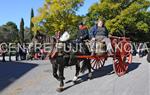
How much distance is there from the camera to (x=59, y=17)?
5534 cm

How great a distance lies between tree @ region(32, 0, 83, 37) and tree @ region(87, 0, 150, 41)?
4.11 meters

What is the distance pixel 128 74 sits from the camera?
1525 centimetres

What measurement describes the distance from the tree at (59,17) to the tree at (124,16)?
411 cm

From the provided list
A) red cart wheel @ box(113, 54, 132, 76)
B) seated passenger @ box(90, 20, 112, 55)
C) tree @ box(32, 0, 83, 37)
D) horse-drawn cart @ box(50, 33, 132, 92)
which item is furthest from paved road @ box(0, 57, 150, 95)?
tree @ box(32, 0, 83, 37)

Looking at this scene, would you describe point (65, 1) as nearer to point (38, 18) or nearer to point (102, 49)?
point (38, 18)

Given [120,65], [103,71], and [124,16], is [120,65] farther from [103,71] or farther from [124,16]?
[124,16]

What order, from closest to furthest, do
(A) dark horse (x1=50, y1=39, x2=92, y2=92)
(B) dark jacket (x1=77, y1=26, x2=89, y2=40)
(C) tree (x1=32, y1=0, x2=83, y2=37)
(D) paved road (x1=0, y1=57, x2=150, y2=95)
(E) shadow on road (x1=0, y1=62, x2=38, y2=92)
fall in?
(D) paved road (x1=0, y1=57, x2=150, y2=95) → (A) dark horse (x1=50, y1=39, x2=92, y2=92) → (B) dark jacket (x1=77, y1=26, x2=89, y2=40) → (E) shadow on road (x1=0, y1=62, x2=38, y2=92) → (C) tree (x1=32, y1=0, x2=83, y2=37)

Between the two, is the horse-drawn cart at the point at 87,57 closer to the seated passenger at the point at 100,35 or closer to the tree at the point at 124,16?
the seated passenger at the point at 100,35

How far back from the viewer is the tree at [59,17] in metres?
54.1

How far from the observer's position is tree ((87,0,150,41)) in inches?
2261

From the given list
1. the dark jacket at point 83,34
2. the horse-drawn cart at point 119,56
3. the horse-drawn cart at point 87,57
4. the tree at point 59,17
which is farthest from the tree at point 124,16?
the dark jacket at point 83,34

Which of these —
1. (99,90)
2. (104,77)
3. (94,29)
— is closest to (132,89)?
(99,90)

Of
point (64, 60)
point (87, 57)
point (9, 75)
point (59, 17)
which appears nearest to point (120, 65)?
point (87, 57)

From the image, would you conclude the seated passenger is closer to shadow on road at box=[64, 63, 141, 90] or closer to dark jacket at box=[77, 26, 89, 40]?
dark jacket at box=[77, 26, 89, 40]
